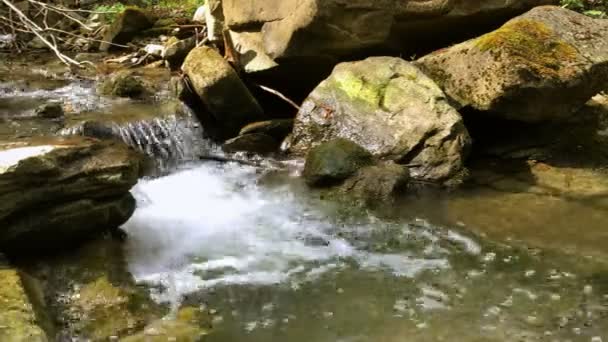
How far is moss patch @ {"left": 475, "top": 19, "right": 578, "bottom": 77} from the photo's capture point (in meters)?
6.93

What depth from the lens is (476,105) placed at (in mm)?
7188

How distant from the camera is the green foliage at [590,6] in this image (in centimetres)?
1041

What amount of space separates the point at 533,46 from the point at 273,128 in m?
3.42

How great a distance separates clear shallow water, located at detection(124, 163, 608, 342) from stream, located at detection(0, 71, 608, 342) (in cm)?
1

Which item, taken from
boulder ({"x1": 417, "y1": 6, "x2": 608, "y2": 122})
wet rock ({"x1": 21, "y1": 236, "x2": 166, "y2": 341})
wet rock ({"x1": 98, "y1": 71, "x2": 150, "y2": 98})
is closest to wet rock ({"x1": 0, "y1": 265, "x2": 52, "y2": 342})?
wet rock ({"x1": 21, "y1": 236, "x2": 166, "y2": 341})

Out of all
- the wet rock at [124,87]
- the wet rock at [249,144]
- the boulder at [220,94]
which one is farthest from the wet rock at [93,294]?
the wet rock at [124,87]

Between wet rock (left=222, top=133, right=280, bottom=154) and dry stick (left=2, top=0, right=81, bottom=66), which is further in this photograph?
wet rock (left=222, top=133, right=280, bottom=154)

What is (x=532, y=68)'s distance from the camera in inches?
271

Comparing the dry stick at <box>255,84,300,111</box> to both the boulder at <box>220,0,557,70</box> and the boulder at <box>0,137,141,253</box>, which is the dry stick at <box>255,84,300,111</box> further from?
the boulder at <box>0,137,141,253</box>

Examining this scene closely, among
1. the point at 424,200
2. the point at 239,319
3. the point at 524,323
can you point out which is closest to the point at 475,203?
the point at 424,200

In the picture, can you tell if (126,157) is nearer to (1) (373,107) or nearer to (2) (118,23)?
(1) (373,107)

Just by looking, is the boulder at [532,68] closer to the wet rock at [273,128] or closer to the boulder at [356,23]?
the boulder at [356,23]

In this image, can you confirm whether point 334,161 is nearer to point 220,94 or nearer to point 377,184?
point 377,184

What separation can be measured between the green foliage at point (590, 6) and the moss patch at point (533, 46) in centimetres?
376
